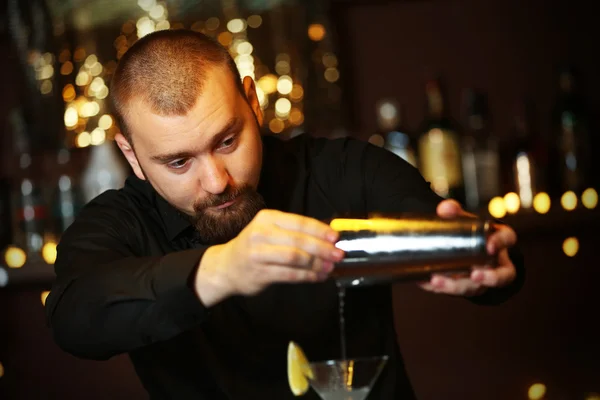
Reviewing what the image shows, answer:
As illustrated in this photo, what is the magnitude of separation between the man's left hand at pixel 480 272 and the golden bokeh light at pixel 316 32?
6.33ft

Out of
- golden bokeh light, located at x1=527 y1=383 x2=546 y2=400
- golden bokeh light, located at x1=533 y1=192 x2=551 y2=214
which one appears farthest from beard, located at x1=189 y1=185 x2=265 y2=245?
golden bokeh light, located at x1=533 y1=192 x2=551 y2=214

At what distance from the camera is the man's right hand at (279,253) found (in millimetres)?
1013

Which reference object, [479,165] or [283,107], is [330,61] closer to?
[283,107]

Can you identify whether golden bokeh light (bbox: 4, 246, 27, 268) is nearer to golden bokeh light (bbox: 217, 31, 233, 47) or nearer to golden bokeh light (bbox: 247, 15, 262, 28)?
golden bokeh light (bbox: 217, 31, 233, 47)

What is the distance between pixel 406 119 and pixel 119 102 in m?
1.63

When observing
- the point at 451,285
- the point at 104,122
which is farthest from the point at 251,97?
the point at 104,122

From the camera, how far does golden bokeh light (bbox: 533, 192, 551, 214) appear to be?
264 cm

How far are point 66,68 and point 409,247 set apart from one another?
2.22 metres

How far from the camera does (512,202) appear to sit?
278cm

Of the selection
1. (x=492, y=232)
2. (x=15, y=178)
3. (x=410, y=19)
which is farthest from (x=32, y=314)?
(x=492, y=232)

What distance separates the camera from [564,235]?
2652 mm

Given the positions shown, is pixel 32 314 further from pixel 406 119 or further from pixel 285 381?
pixel 406 119

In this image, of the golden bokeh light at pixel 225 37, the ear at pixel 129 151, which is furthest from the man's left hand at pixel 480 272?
the golden bokeh light at pixel 225 37

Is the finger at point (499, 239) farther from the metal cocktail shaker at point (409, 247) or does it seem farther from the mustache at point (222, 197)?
the mustache at point (222, 197)
